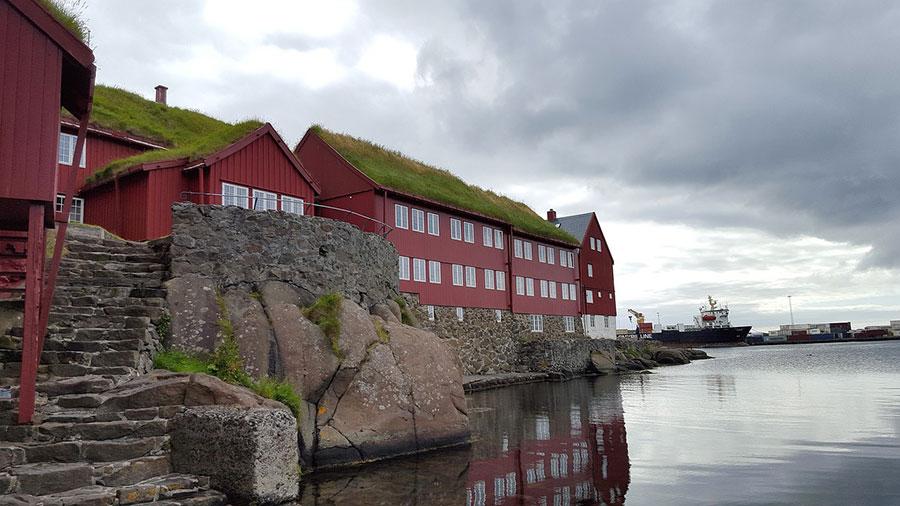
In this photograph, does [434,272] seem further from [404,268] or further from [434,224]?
[434,224]

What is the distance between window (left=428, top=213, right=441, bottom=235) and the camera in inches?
1249

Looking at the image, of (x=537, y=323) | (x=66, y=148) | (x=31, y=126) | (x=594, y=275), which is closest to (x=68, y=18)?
(x=31, y=126)

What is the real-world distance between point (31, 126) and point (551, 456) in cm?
1085

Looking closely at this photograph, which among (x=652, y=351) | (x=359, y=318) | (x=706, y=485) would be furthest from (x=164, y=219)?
(x=652, y=351)

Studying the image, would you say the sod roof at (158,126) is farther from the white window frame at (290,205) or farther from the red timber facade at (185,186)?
the white window frame at (290,205)

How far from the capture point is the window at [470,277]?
34.3 metres

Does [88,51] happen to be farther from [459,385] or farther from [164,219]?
[164,219]

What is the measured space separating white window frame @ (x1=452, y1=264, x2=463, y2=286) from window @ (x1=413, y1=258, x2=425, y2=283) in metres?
2.74

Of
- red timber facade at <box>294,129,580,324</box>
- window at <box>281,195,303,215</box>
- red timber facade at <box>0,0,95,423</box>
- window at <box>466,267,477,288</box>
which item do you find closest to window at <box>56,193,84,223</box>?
window at <box>281,195,303,215</box>

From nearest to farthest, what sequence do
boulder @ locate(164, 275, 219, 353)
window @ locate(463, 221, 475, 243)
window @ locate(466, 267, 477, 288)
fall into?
boulder @ locate(164, 275, 219, 353), window @ locate(466, 267, 477, 288), window @ locate(463, 221, 475, 243)

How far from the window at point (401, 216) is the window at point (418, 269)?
1.92 m

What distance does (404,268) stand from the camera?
29.7 m

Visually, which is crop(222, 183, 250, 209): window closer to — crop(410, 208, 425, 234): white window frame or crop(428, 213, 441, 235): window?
crop(410, 208, 425, 234): white window frame

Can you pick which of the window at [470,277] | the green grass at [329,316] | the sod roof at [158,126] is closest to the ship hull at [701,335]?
the window at [470,277]
